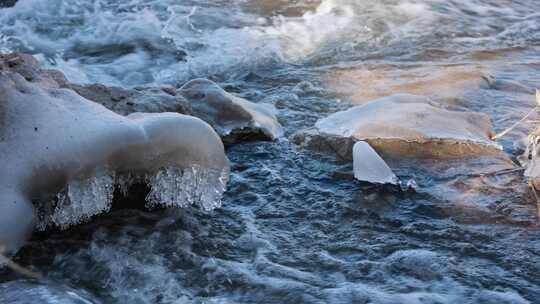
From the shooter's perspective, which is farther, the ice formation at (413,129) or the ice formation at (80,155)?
the ice formation at (413,129)

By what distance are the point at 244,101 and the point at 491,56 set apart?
7.74 feet

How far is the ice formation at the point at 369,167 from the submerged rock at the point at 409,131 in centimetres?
19

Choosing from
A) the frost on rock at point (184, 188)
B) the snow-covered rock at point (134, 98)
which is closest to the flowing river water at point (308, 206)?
the frost on rock at point (184, 188)

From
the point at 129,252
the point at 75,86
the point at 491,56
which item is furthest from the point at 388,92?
the point at 129,252

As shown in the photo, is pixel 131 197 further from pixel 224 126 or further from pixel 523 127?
pixel 523 127

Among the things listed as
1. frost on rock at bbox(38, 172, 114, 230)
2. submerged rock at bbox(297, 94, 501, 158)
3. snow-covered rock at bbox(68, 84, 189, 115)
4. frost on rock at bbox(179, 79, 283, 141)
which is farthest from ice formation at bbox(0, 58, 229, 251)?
submerged rock at bbox(297, 94, 501, 158)

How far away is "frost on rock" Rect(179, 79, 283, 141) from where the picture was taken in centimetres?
409

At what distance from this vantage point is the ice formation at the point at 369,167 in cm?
363

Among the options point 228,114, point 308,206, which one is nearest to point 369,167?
point 308,206

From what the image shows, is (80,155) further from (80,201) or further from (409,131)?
(409,131)

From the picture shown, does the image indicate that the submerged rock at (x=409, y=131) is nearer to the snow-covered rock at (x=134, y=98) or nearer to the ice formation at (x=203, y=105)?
the ice formation at (x=203, y=105)

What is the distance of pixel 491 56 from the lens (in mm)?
5773

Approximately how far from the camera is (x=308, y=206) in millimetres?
3469

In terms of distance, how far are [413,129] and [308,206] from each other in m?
0.90
